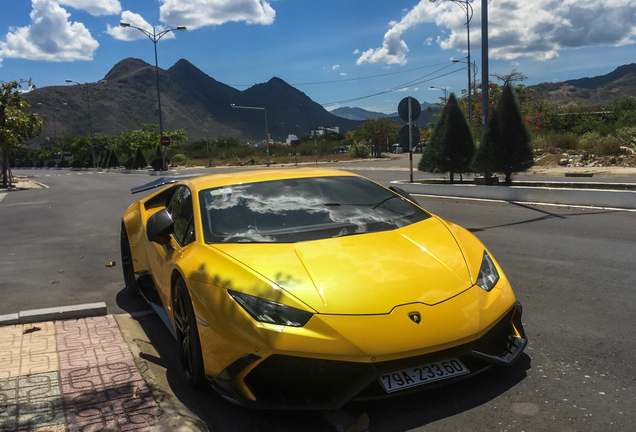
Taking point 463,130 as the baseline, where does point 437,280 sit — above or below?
below

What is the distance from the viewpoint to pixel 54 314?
15.7 ft

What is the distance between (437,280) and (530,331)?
1440 mm

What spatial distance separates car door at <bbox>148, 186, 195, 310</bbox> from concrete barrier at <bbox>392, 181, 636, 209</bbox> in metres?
10.5

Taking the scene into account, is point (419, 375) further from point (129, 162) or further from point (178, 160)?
point (178, 160)

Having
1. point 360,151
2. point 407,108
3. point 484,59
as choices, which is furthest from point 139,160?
point 484,59

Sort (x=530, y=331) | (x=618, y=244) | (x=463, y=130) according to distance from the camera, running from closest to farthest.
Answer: (x=530, y=331)
(x=618, y=244)
(x=463, y=130)

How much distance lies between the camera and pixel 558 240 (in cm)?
794

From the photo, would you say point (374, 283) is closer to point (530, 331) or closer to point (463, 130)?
point (530, 331)

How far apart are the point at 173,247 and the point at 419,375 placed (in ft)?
6.84

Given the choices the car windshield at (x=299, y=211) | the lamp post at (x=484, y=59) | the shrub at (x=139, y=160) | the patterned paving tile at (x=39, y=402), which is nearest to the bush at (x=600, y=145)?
the lamp post at (x=484, y=59)

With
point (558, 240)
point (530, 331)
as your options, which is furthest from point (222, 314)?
point (558, 240)

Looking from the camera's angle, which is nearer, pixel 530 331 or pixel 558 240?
pixel 530 331

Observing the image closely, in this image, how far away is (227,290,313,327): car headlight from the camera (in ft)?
8.88

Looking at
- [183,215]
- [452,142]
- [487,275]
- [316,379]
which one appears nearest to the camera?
[316,379]
